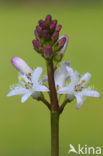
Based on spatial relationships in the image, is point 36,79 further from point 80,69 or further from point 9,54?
point 9,54

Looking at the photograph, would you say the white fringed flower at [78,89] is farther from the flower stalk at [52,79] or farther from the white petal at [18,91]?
the white petal at [18,91]

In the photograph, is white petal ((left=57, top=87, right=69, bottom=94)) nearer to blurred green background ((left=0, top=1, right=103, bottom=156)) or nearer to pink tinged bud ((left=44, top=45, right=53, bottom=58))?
pink tinged bud ((left=44, top=45, right=53, bottom=58))

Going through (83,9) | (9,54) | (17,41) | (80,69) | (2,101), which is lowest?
(2,101)

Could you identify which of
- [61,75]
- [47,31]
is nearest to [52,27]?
[47,31]

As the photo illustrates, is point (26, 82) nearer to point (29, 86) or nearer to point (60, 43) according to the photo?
point (29, 86)

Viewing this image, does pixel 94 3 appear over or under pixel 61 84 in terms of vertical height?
→ over

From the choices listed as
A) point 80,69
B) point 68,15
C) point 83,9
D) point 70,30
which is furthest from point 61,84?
point 83,9
